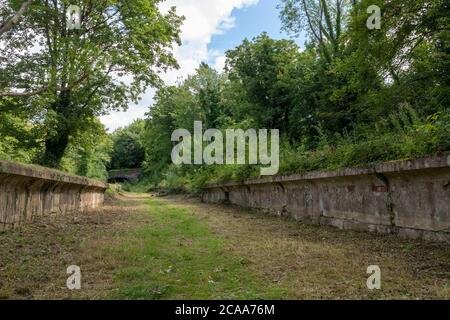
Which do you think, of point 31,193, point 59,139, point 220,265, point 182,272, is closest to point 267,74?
point 59,139

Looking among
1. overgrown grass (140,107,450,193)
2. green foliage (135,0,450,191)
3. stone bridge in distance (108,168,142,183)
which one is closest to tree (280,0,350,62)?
green foliage (135,0,450,191)

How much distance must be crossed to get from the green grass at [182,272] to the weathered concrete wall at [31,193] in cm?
193

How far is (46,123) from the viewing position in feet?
45.7

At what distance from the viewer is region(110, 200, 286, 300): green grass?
129 inches

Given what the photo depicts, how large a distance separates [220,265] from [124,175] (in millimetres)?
56893

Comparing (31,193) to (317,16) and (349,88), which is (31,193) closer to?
(349,88)

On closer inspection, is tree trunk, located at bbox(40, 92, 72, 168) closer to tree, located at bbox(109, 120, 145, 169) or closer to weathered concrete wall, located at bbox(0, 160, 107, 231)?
weathered concrete wall, located at bbox(0, 160, 107, 231)

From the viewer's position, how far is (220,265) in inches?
174

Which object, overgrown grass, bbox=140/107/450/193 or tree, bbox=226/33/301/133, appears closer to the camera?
overgrown grass, bbox=140/107/450/193

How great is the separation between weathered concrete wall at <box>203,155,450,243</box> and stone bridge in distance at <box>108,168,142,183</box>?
166 ft

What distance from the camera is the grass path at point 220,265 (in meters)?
3.29

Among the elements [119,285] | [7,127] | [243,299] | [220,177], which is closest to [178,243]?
[119,285]

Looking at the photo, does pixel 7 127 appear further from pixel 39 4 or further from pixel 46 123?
pixel 39 4

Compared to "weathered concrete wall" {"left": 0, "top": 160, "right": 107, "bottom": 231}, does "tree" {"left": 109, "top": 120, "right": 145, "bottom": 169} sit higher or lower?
higher
